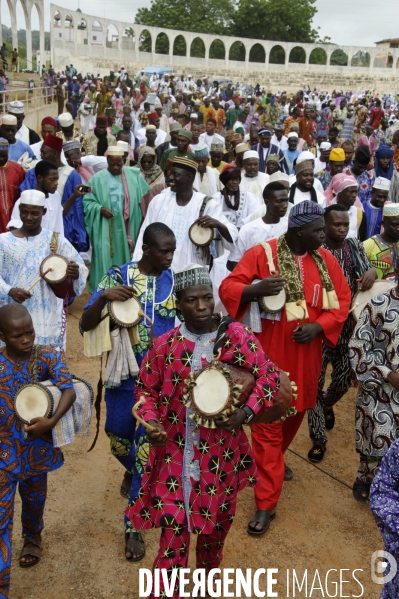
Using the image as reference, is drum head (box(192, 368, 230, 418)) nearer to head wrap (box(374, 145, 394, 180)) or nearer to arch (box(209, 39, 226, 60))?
head wrap (box(374, 145, 394, 180))

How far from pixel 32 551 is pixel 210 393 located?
1.79m

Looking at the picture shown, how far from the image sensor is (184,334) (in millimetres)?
3154

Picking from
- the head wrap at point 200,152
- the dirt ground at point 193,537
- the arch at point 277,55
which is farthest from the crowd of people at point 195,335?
the arch at point 277,55

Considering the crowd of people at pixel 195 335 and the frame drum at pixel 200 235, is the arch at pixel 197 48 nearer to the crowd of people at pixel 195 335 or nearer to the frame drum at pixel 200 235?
the crowd of people at pixel 195 335

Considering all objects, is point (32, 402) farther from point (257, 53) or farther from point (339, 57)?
point (339, 57)

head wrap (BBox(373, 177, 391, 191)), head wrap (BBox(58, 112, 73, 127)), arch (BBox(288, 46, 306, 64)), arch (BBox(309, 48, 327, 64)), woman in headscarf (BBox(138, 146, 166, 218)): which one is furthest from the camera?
arch (BBox(309, 48, 327, 64))

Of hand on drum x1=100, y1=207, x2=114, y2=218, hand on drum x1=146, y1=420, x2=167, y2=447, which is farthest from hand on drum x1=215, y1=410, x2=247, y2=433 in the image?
hand on drum x1=100, y1=207, x2=114, y2=218

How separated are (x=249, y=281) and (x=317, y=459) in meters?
1.81

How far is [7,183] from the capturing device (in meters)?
7.09

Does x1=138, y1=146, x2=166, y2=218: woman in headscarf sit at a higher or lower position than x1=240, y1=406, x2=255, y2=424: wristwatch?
higher

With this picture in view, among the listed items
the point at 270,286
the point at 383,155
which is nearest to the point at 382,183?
the point at 383,155

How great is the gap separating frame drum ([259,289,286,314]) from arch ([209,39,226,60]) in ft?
225

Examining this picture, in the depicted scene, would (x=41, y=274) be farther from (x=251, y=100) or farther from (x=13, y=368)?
(x=251, y=100)

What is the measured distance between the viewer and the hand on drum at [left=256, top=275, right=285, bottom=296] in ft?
13.2
